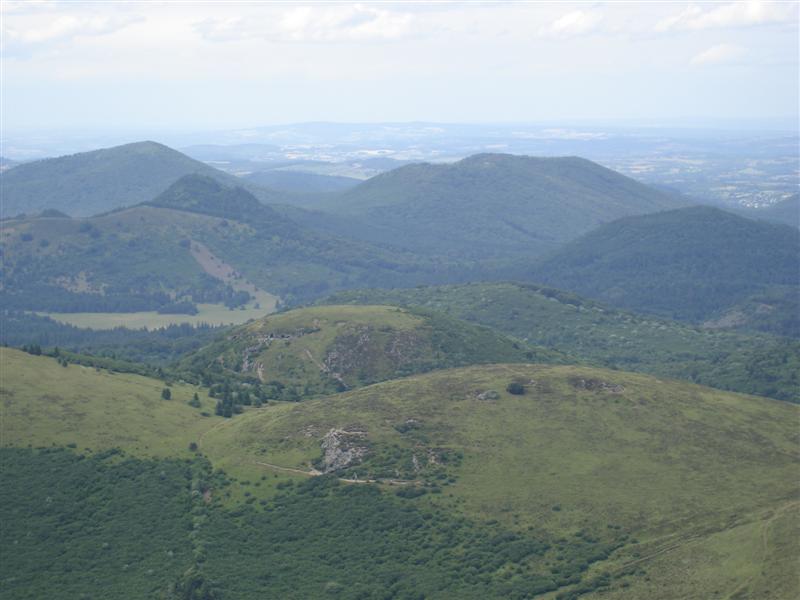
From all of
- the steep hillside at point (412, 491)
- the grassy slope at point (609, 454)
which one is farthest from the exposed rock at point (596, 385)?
the grassy slope at point (609, 454)

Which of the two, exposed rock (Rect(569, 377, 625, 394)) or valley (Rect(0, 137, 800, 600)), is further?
exposed rock (Rect(569, 377, 625, 394))

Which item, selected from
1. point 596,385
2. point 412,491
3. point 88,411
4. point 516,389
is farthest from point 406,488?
point 88,411

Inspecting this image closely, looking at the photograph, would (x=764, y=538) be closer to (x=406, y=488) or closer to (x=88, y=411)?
(x=406, y=488)

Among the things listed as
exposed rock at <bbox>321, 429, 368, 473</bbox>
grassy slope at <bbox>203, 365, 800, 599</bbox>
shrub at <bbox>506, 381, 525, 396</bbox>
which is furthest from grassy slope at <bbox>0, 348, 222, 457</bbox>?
shrub at <bbox>506, 381, 525, 396</bbox>

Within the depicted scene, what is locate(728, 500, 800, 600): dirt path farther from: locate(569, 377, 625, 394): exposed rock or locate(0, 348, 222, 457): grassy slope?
locate(0, 348, 222, 457): grassy slope

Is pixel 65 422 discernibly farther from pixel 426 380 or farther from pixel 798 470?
pixel 798 470

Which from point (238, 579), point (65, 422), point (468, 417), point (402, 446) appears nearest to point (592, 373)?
point (468, 417)
